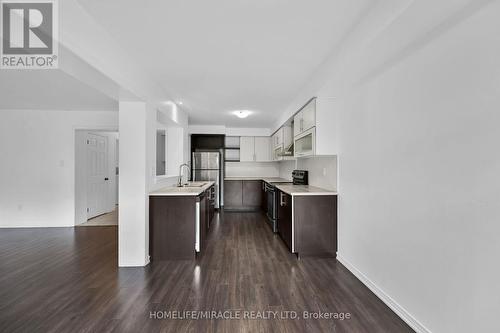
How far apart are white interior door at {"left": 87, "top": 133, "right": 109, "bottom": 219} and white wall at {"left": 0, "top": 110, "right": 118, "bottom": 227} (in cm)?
55

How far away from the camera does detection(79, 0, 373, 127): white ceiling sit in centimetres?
182

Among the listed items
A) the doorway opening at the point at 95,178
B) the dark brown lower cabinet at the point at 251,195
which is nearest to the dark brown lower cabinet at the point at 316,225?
the dark brown lower cabinet at the point at 251,195

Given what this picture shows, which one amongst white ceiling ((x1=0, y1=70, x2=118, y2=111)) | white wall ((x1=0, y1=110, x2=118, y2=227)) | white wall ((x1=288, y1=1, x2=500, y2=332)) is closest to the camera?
white wall ((x1=288, y1=1, x2=500, y2=332))

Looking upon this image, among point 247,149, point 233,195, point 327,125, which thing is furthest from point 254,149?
point 327,125

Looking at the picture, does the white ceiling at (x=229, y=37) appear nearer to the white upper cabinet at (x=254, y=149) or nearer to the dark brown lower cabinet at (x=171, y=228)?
the dark brown lower cabinet at (x=171, y=228)

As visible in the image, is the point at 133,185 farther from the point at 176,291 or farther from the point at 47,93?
the point at 47,93

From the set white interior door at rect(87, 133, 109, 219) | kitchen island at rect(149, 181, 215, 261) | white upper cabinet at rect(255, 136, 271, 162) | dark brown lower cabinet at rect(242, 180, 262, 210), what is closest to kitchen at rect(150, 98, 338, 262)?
kitchen island at rect(149, 181, 215, 261)

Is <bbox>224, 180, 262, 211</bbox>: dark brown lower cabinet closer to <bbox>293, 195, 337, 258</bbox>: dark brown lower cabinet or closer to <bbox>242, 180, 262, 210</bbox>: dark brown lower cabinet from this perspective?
<bbox>242, 180, 262, 210</bbox>: dark brown lower cabinet

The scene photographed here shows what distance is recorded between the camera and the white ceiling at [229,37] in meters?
1.82

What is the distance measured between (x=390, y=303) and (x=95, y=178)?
20.9 ft

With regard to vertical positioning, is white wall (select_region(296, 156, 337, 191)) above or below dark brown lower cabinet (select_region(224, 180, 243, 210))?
above

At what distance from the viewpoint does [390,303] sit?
2068 mm


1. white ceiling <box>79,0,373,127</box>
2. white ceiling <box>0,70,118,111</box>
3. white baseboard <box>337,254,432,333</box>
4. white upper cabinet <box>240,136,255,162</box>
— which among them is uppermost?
white ceiling <box>79,0,373,127</box>

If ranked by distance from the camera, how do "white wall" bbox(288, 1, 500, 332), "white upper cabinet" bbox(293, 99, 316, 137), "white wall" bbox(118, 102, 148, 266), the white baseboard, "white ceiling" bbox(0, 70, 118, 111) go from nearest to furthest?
"white wall" bbox(288, 1, 500, 332), the white baseboard, "white wall" bbox(118, 102, 148, 266), "white ceiling" bbox(0, 70, 118, 111), "white upper cabinet" bbox(293, 99, 316, 137)
